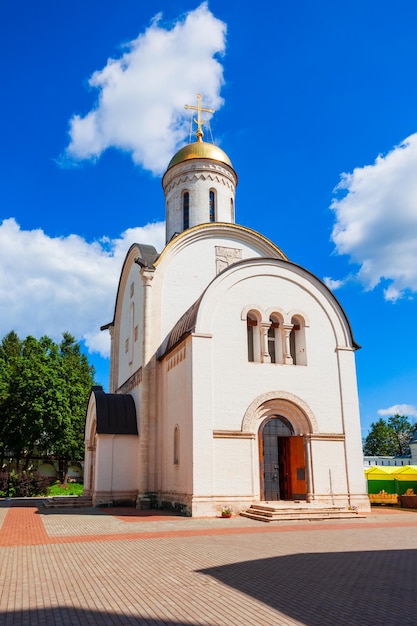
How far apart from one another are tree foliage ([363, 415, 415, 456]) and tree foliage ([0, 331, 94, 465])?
2062 inches

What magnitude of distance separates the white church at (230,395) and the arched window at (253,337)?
0.04 meters

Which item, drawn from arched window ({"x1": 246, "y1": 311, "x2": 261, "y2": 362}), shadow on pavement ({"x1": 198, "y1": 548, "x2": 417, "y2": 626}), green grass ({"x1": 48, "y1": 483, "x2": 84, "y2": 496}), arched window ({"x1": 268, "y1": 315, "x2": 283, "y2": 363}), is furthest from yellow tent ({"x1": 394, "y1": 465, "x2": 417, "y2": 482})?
green grass ({"x1": 48, "y1": 483, "x2": 84, "y2": 496})

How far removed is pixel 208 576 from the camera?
7.34 meters

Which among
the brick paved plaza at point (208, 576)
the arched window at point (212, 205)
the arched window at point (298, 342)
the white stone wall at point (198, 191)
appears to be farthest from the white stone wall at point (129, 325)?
the brick paved plaza at point (208, 576)

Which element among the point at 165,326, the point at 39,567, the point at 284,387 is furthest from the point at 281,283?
the point at 39,567

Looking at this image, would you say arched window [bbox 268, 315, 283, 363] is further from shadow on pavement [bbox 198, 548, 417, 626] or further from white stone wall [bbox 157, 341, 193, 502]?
shadow on pavement [bbox 198, 548, 417, 626]

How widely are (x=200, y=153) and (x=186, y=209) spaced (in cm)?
276

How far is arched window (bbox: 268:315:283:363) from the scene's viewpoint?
730 inches

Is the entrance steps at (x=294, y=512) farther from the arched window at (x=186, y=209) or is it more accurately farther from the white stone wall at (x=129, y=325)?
the arched window at (x=186, y=209)

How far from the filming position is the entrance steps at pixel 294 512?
48.4ft

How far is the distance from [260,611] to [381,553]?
14.6 feet

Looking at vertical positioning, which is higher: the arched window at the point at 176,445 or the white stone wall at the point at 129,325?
the white stone wall at the point at 129,325

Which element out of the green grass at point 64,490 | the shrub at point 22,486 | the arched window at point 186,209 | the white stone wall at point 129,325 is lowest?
the green grass at point 64,490

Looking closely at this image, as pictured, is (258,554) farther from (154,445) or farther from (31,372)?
(31,372)
